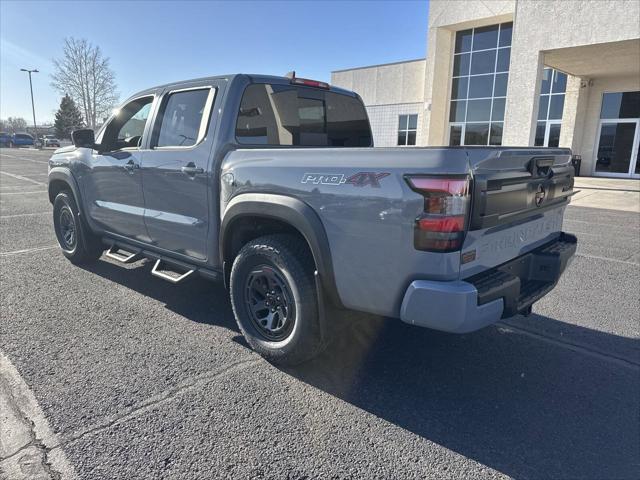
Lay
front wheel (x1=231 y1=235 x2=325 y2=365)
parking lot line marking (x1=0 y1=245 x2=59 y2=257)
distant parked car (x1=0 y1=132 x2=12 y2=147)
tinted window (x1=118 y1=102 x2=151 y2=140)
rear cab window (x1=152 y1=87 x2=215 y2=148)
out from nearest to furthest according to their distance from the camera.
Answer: front wheel (x1=231 y1=235 x2=325 y2=365)
rear cab window (x1=152 y1=87 x2=215 y2=148)
tinted window (x1=118 y1=102 x2=151 y2=140)
parking lot line marking (x1=0 y1=245 x2=59 y2=257)
distant parked car (x1=0 y1=132 x2=12 y2=147)

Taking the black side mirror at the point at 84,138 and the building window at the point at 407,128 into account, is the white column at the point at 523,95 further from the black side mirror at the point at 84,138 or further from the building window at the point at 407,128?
the black side mirror at the point at 84,138

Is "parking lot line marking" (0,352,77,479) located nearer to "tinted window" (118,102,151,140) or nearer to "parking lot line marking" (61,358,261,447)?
"parking lot line marking" (61,358,261,447)

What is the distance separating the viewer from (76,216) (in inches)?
211

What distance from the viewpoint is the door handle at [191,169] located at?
355cm

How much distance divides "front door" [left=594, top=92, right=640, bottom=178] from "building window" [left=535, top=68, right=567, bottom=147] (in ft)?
5.79

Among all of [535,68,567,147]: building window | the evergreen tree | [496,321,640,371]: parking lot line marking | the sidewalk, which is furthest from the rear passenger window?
the evergreen tree

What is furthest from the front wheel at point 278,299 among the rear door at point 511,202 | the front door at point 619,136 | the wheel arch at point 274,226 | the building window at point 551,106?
the front door at point 619,136

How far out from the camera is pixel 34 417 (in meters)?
2.59

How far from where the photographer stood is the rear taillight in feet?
7.43

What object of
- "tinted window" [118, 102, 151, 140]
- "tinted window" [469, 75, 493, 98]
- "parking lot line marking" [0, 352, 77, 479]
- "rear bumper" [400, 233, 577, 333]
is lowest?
"parking lot line marking" [0, 352, 77, 479]

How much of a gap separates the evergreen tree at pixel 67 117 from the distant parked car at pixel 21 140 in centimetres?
660

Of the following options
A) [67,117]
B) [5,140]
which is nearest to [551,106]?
[5,140]

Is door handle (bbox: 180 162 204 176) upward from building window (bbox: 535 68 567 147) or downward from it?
downward

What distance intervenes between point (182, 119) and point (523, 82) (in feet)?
57.7
